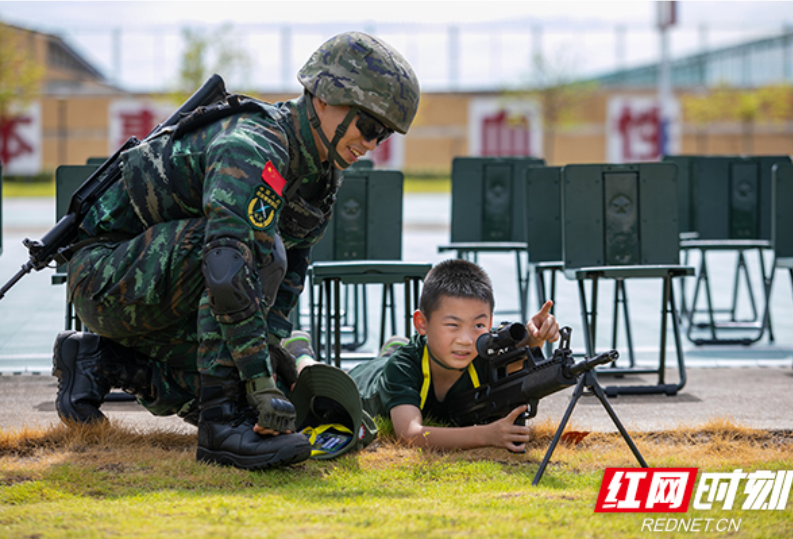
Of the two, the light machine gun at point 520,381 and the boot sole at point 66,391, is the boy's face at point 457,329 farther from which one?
the boot sole at point 66,391

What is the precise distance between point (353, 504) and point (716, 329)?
18.0ft

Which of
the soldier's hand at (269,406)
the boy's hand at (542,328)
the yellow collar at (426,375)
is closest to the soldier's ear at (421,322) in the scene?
the yellow collar at (426,375)

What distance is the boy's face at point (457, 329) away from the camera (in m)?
3.82

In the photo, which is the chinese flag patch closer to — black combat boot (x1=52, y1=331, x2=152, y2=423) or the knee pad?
the knee pad

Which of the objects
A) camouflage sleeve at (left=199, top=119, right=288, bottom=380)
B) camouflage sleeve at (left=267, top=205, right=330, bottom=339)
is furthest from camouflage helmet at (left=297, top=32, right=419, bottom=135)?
camouflage sleeve at (left=267, top=205, right=330, bottom=339)

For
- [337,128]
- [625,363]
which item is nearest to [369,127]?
[337,128]

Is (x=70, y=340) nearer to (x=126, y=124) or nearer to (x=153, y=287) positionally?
(x=153, y=287)

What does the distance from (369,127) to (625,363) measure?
11.8 ft

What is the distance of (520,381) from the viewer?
3.51 m

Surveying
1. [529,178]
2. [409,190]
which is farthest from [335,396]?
[409,190]

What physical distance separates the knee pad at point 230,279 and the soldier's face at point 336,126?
0.62 meters

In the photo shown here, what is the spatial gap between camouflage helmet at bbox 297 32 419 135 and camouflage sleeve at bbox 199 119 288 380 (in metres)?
0.36

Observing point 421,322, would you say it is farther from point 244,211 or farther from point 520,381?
point 244,211

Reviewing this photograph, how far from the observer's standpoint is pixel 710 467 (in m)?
3.32
